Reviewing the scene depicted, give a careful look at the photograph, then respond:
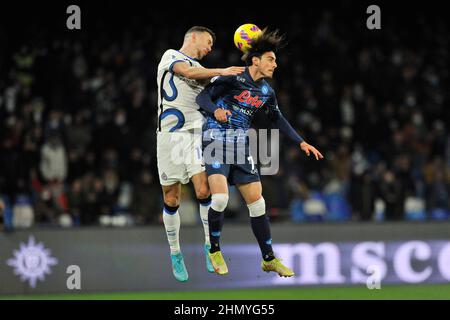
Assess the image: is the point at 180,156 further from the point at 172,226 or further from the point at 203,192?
the point at 172,226

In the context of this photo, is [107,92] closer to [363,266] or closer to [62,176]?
[62,176]

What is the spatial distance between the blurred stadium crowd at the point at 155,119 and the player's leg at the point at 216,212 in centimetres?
564

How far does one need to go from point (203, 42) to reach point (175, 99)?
59 cm

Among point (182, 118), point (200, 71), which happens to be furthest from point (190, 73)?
point (182, 118)

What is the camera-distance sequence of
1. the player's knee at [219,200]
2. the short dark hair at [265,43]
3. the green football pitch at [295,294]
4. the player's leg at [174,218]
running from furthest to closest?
the green football pitch at [295,294]
the player's leg at [174,218]
the player's knee at [219,200]
the short dark hair at [265,43]

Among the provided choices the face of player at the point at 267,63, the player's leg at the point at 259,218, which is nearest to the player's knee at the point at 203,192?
the player's leg at the point at 259,218

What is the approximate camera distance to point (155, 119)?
15266 millimetres

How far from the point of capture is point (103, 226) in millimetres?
13070

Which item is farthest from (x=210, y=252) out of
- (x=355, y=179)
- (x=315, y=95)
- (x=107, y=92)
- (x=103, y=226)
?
(x=315, y=95)

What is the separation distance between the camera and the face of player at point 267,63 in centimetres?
755

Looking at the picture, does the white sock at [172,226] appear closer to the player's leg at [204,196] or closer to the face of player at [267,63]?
the player's leg at [204,196]

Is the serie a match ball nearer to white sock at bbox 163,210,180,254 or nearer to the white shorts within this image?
the white shorts

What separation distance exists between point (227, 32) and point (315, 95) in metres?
2.82

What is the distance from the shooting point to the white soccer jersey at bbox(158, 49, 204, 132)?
7.92 metres
